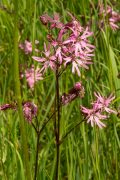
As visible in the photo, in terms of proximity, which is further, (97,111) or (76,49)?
(97,111)

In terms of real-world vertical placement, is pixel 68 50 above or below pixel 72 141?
above

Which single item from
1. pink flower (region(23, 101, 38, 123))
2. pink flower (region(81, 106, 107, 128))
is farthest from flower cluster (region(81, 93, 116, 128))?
pink flower (region(23, 101, 38, 123))

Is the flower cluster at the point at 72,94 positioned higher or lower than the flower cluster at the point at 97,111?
higher

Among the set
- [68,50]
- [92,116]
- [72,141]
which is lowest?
[72,141]

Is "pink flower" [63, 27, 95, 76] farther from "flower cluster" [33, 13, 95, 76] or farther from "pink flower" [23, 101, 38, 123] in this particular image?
"pink flower" [23, 101, 38, 123]

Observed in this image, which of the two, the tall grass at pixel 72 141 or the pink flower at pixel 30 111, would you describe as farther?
the tall grass at pixel 72 141

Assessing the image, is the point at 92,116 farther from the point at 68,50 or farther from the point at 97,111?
the point at 68,50

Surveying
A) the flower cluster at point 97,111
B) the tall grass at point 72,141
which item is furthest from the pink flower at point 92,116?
the tall grass at point 72,141

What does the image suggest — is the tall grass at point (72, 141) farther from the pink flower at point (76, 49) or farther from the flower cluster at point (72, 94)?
the pink flower at point (76, 49)

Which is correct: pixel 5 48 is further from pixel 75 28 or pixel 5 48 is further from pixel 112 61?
pixel 75 28

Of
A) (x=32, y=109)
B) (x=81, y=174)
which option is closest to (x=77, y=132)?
(x=81, y=174)

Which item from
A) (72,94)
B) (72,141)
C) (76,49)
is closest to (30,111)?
(72,94)
